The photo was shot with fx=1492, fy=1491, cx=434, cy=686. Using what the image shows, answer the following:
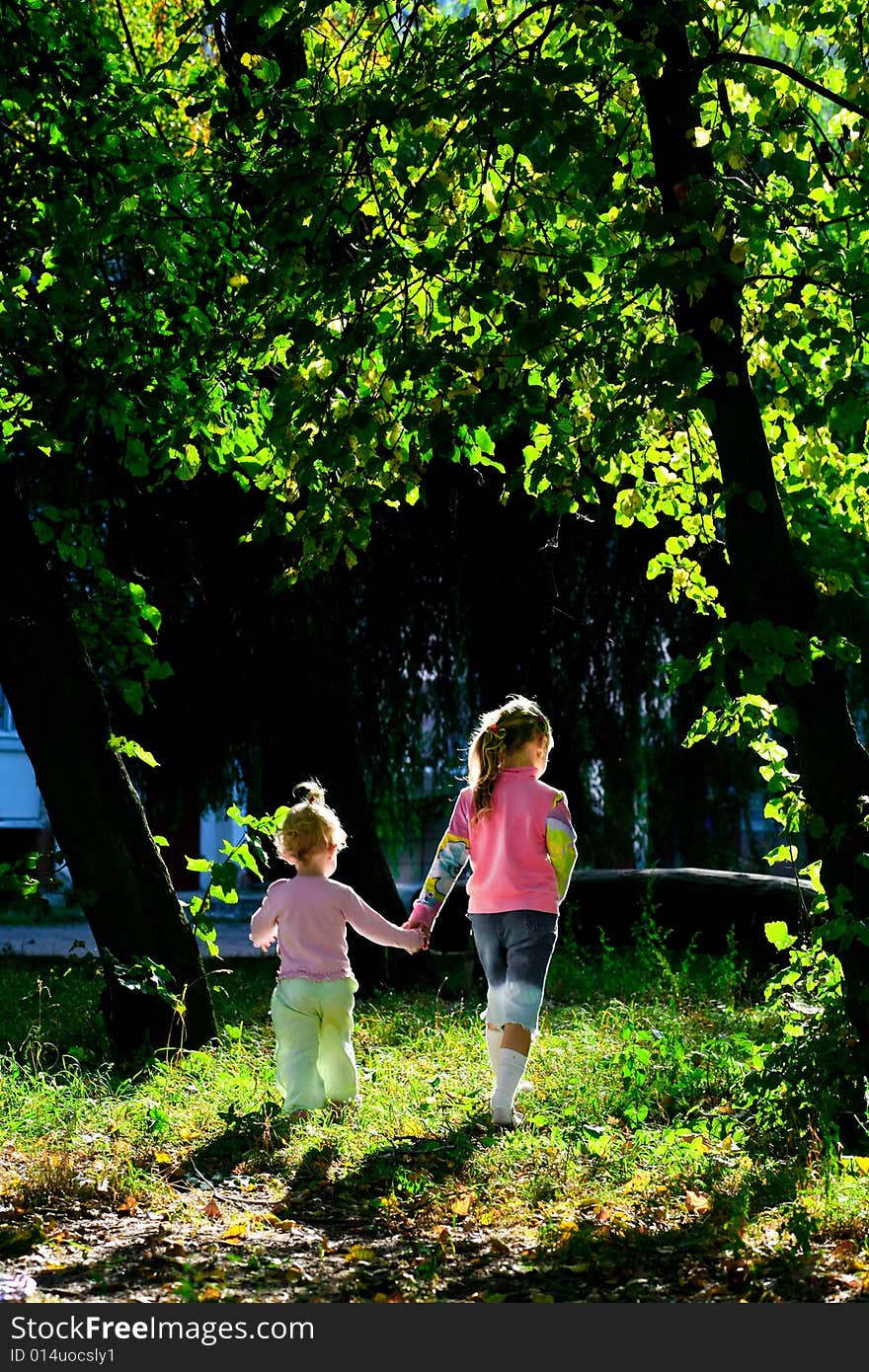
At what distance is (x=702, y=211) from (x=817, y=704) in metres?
1.95

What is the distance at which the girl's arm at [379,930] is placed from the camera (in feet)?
21.7

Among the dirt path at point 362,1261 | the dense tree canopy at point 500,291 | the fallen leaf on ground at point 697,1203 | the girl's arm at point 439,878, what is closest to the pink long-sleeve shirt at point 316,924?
the girl's arm at point 439,878

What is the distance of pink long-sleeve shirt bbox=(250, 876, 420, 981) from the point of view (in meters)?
6.72

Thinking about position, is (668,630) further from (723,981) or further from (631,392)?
(631,392)

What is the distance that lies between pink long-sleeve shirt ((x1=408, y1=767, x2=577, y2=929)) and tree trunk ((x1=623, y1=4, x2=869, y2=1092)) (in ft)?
3.61

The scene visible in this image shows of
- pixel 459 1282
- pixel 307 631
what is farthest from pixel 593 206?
pixel 307 631

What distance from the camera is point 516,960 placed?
251 inches

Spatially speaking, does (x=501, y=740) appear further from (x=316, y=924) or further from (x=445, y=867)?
(x=316, y=924)

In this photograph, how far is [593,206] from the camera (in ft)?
19.3

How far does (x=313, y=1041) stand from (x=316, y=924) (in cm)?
52

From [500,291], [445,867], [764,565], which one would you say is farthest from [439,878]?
[500,291]

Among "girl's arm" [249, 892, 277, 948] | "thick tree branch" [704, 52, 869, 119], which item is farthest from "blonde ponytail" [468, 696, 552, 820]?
"thick tree branch" [704, 52, 869, 119]

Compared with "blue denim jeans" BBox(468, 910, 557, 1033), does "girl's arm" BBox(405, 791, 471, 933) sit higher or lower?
higher

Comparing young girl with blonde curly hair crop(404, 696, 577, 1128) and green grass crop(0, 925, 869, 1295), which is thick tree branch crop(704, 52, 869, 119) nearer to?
young girl with blonde curly hair crop(404, 696, 577, 1128)
